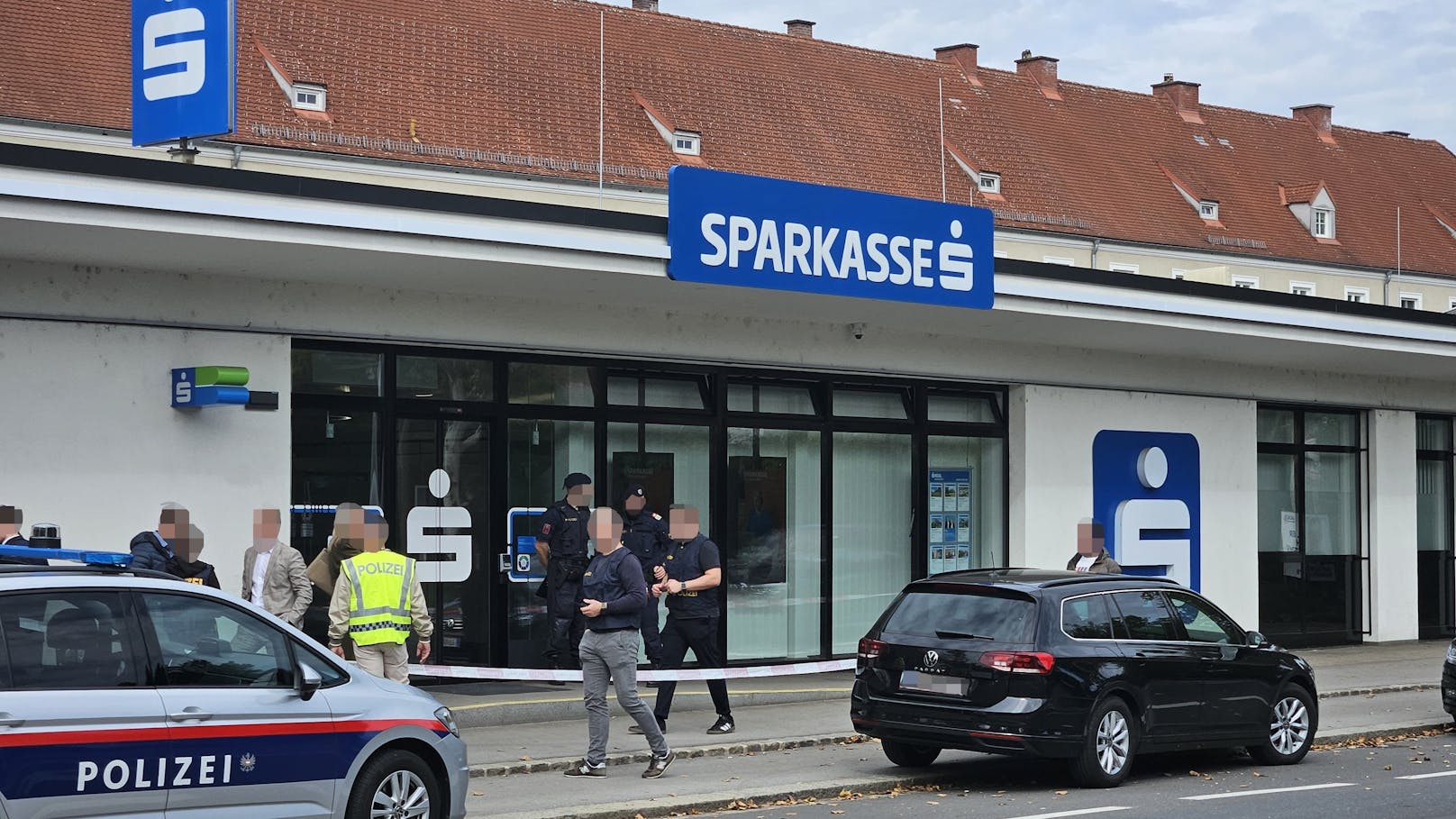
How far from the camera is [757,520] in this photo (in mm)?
17672

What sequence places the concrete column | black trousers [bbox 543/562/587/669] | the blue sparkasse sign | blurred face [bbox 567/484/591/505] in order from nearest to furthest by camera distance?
the blue sparkasse sign, black trousers [bbox 543/562/587/669], blurred face [bbox 567/484/591/505], the concrete column

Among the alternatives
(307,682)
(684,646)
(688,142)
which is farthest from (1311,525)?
(688,142)

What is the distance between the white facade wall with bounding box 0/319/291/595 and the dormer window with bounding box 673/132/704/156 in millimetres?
27791

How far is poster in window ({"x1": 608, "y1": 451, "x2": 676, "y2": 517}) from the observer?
16.6 metres

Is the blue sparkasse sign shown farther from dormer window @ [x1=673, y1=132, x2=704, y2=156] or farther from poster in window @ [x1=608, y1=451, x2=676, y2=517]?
dormer window @ [x1=673, y1=132, x2=704, y2=156]

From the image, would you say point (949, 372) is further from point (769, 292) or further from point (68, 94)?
point (68, 94)

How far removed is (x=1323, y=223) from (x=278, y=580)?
48.4 meters

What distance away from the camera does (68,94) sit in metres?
34.9

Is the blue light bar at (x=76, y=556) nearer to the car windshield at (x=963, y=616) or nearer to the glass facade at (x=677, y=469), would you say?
the car windshield at (x=963, y=616)

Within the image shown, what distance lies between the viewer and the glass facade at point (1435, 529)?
24.6 metres

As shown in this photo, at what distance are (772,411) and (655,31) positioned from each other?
91.1 ft

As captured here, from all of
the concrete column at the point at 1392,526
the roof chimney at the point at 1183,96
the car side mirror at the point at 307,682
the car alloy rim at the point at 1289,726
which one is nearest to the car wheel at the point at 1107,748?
the car alloy rim at the point at 1289,726

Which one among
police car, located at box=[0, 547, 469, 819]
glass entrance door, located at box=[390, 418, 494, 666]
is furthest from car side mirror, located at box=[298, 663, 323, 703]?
glass entrance door, located at box=[390, 418, 494, 666]

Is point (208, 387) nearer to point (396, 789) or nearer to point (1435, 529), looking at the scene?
point (396, 789)
